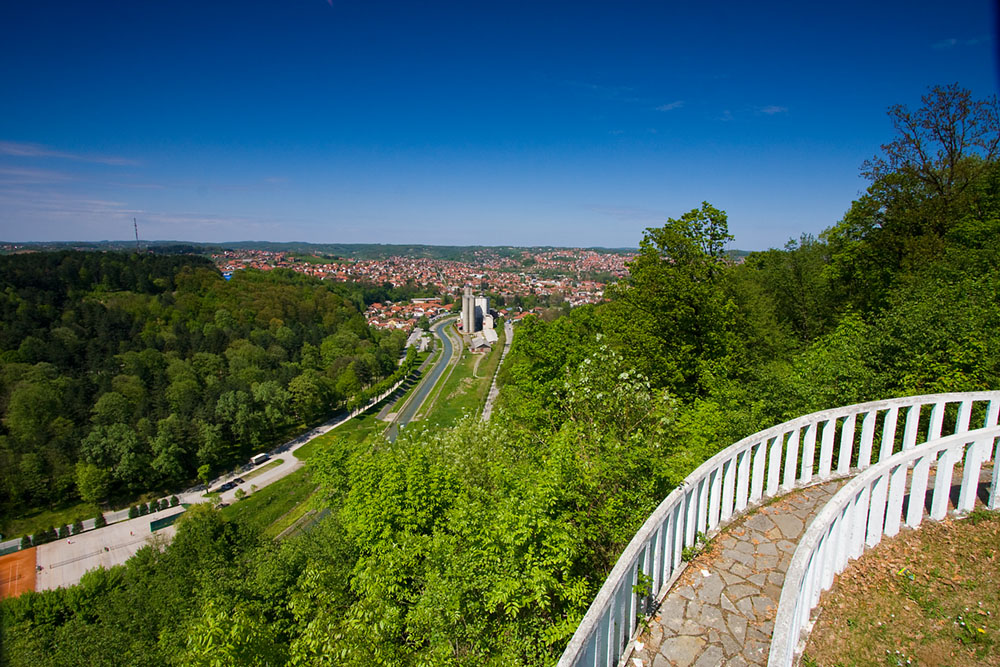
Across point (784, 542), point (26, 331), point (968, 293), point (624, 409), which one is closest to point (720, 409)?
point (624, 409)

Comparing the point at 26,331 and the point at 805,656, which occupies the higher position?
the point at 805,656

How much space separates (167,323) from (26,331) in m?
18.2

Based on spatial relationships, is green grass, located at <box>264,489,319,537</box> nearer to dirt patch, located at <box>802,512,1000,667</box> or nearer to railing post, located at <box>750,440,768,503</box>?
railing post, located at <box>750,440,768,503</box>

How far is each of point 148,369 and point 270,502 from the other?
111ft

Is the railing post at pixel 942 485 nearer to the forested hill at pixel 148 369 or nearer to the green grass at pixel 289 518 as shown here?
the green grass at pixel 289 518

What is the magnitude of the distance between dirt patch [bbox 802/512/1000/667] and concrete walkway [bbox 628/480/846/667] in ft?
1.61

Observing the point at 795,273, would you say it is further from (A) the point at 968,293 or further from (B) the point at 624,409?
(B) the point at 624,409

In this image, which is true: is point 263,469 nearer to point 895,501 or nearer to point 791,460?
point 791,460

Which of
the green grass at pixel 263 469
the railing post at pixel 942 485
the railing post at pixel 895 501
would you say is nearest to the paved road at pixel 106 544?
the green grass at pixel 263 469

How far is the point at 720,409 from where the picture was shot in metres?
12.8

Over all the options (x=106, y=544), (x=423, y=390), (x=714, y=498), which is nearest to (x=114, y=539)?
(x=106, y=544)

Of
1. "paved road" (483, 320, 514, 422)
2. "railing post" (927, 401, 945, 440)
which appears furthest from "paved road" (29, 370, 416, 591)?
"railing post" (927, 401, 945, 440)

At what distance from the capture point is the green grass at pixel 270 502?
35531mm

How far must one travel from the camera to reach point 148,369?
59656 mm
